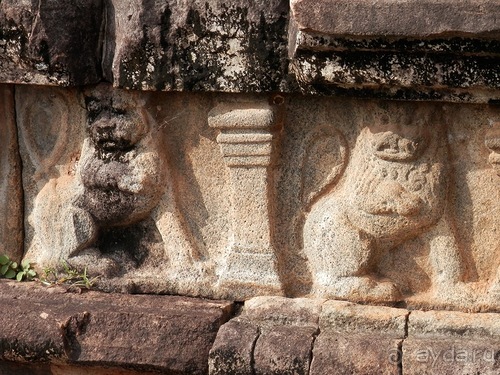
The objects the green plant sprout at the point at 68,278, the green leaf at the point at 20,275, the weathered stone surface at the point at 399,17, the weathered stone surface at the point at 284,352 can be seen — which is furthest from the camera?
the green leaf at the point at 20,275

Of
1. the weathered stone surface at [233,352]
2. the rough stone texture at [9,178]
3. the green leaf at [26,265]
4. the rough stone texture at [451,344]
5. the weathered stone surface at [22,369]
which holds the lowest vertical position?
the weathered stone surface at [22,369]

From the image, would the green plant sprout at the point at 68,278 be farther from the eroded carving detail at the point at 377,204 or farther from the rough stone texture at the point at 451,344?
the rough stone texture at the point at 451,344

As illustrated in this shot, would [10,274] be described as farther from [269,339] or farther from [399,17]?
[399,17]

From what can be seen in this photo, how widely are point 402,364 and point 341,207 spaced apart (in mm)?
700

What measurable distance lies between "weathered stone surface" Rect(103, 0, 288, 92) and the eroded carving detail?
1.59 feet

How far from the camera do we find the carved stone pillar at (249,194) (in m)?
4.20

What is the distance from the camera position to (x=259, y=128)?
4195mm

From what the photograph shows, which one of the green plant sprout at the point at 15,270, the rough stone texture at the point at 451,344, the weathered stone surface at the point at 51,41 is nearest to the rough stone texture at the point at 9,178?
the green plant sprout at the point at 15,270

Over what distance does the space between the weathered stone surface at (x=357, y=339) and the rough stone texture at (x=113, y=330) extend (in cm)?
46

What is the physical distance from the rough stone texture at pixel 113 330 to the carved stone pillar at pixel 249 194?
0.54 feet

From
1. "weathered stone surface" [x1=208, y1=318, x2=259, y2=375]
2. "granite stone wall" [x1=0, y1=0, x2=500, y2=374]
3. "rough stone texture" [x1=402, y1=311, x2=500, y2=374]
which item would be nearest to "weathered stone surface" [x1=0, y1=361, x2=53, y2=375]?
"granite stone wall" [x1=0, y1=0, x2=500, y2=374]

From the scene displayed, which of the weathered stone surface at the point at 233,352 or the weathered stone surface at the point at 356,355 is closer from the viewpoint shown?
the weathered stone surface at the point at 356,355

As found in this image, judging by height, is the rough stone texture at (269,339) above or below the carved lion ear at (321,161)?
below

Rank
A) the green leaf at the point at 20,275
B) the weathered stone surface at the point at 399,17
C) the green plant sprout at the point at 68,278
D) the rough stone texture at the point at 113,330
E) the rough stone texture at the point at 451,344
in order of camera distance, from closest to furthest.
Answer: the weathered stone surface at the point at 399,17
the rough stone texture at the point at 451,344
the rough stone texture at the point at 113,330
the green plant sprout at the point at 68,278
the green leaf at the point at 20,275
